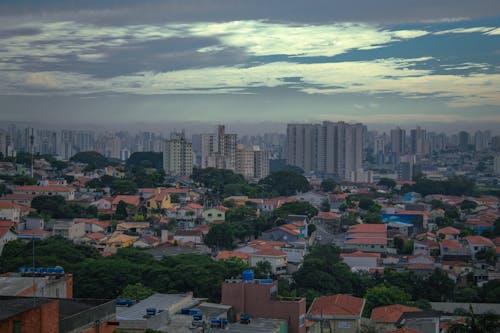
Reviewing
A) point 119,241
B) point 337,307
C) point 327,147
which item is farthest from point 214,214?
point 327,147

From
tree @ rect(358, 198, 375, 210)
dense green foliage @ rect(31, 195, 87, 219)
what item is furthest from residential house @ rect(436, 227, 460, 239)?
dense green foliage @ rect(31, 195, 87, 219)

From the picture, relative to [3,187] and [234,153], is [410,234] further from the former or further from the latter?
[234,153]

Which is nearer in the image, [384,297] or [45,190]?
Result: [384,297]

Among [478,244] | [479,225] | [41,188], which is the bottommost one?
[479,225]

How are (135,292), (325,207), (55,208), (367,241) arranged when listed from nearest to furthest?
(135,292), (367,241), (55,208), (325,207)

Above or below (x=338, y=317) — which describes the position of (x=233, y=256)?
below

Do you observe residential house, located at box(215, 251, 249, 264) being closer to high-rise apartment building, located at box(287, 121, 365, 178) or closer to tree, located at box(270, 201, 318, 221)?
tree, located at box(270, 201, 318, 221)

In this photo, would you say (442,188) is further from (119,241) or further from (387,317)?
(387,317)

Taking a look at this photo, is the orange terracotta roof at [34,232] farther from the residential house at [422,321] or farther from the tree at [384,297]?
the residential house at [422,321]
